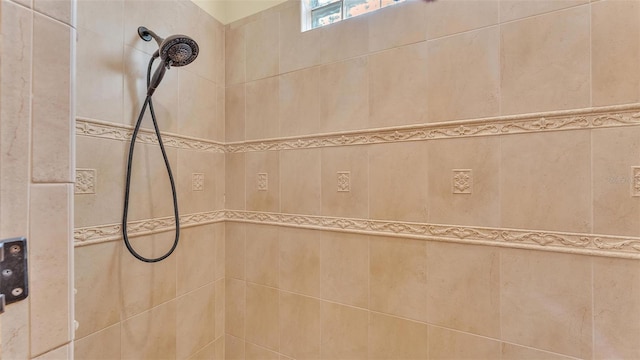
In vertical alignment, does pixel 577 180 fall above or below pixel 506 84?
below

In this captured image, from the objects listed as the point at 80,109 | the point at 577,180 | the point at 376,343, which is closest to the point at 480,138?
the point at 577,180

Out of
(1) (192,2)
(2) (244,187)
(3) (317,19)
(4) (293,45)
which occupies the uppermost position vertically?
(1) (192,2)

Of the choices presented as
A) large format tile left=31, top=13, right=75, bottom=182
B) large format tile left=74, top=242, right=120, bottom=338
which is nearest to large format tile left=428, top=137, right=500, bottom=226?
large format tile left=31, top=13, right=75, bottom=182

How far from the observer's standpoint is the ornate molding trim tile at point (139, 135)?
1002mm

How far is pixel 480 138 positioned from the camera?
102 centimetres

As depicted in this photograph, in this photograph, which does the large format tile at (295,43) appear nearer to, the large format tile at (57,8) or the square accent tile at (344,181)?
the square accent tile at (344,181)

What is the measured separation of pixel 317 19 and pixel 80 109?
112cm

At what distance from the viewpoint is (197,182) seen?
57.1 inches

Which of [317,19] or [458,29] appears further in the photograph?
[317,19]

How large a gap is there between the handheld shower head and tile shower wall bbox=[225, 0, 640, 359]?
1.48 feet

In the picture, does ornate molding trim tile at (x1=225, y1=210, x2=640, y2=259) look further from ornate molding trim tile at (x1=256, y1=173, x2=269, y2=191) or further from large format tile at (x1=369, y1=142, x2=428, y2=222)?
ornate molding trim tile at (x1=256, y1=173, x2=269, y2=191)

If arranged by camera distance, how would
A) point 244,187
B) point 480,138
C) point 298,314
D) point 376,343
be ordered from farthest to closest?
1. point 244,187
2. point 298,314
3. point 376,343
4. point 480,138

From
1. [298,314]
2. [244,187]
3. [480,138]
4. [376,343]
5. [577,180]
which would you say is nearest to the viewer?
[577,180]

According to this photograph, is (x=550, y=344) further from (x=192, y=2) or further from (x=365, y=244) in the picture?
(x=192, y=2)
